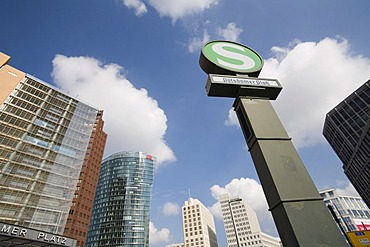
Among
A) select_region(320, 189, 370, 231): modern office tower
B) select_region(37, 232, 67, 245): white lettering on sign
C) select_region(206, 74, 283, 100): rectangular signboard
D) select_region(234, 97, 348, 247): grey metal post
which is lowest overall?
select_region(234, 97, 348, 247): grey metal post

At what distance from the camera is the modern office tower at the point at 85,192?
4969cm

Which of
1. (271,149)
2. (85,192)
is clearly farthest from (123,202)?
(271,149)

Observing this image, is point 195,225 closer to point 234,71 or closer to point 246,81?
point 234,71

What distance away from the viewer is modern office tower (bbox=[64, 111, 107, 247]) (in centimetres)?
4969

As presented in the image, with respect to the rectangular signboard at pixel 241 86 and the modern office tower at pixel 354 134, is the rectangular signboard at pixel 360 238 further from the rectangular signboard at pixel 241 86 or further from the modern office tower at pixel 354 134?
the modern office tower at pixel 354 134

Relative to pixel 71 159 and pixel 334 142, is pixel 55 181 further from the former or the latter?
pixel 334 142

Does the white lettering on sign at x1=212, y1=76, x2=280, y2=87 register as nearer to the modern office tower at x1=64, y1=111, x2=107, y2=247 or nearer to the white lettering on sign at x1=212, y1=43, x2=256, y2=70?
the white lettering on sign at x1=212, y1=43, x2=256, y2=70

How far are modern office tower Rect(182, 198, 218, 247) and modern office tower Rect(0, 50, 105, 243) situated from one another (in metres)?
95.2

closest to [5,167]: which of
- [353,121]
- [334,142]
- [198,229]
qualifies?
[353,121]

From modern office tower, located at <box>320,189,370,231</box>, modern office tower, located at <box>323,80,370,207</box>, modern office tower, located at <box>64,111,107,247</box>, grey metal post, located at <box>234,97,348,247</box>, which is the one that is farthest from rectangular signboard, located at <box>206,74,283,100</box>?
modern office tower, located at <box>320,189,370,231</box>

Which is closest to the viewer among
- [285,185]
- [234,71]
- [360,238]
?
[285,185]

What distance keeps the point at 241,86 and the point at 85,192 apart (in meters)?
63.9

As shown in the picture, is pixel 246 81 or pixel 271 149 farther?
pixel 246 81

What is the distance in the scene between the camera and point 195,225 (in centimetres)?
11950
